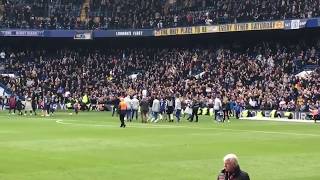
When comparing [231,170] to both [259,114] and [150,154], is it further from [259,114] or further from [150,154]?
[259,114]

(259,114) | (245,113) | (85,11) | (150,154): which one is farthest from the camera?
(85,11)

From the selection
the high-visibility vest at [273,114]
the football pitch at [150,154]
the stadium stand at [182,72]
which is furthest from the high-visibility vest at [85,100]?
the football pitch at [150,154]

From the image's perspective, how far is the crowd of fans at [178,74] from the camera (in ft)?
190

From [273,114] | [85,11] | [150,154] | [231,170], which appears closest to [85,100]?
[85,11]

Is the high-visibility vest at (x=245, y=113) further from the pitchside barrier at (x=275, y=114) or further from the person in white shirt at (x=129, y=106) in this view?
the person in white shirt at (x=129, y=106)

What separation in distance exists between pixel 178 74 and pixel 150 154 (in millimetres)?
47620

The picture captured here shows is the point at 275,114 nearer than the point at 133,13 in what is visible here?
Yes

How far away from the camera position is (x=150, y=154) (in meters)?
22.3

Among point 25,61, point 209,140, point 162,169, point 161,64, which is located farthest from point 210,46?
point 162,169

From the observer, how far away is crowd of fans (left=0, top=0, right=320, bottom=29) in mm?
67875

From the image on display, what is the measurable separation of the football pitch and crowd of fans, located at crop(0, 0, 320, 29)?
36108mm

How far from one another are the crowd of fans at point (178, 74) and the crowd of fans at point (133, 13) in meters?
3.48

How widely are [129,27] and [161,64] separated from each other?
6.32 meters

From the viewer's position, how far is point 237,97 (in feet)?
190
